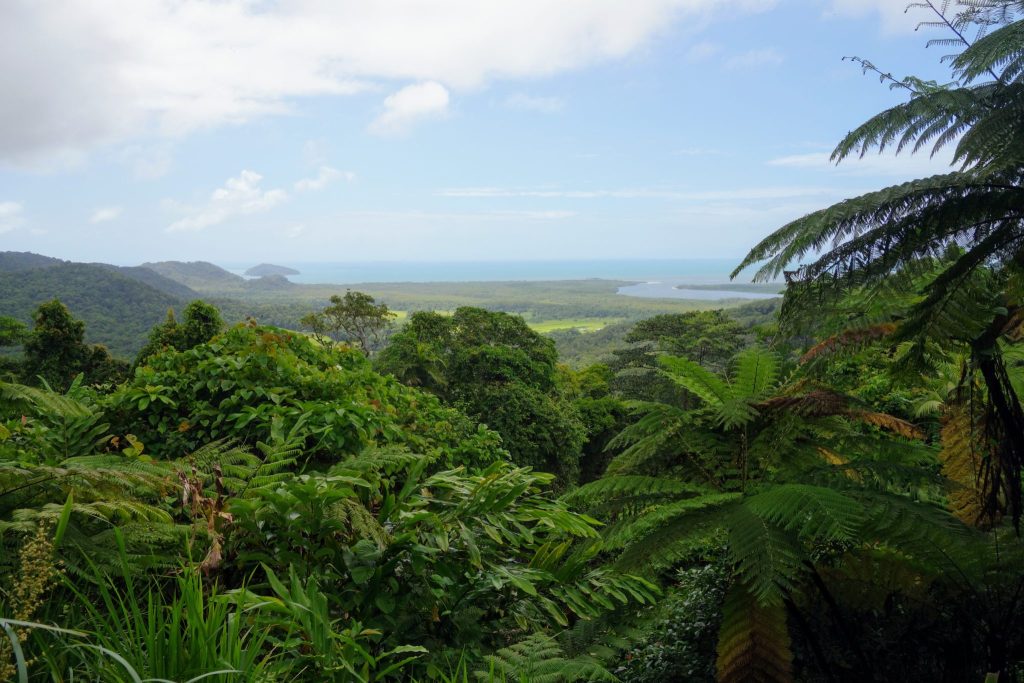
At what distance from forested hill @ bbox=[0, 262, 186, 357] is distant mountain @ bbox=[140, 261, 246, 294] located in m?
60.7

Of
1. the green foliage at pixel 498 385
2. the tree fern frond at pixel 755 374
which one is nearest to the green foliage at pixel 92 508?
the tree fern frond at pixel 755 374

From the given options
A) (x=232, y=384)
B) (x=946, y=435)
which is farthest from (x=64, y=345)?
(x=946, y=435)

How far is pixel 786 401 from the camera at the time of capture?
259 centimetres

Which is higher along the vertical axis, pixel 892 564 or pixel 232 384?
pixel 232 384

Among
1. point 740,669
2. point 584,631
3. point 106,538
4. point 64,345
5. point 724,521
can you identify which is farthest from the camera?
point 64,345

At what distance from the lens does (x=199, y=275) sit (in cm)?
13438

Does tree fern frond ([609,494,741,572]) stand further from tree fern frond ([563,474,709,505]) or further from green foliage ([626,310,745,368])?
green foliage ([626,310,745,368])

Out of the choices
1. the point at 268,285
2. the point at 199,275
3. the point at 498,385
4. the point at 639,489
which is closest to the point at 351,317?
the point at 498,385

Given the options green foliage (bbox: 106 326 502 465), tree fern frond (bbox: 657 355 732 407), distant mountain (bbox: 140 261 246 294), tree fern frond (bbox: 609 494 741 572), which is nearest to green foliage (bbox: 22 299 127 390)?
green foliage (bbox: 106 326 502 465)

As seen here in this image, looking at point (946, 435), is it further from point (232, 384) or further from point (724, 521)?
point (232, 384)

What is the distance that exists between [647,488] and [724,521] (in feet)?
1.09

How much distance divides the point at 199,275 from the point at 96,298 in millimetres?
93063

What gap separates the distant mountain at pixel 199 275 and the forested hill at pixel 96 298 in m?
60.7

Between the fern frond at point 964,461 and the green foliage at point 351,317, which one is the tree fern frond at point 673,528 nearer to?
the fern frond at point 964,461
